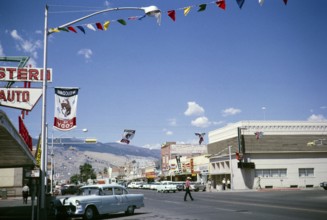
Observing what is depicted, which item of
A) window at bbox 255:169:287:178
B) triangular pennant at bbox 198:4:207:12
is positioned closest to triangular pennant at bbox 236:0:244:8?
triangular pennant at bbox 198:4:207:12

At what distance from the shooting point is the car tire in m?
17.1

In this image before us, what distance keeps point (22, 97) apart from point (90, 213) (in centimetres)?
613

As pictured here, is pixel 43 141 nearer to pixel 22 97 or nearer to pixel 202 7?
pixel 22 97

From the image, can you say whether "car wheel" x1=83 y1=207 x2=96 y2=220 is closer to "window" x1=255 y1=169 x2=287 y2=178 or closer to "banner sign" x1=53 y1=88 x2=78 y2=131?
"banner sign" x1=53 y1=88 x2=78 y2=131

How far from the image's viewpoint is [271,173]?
57.6 m

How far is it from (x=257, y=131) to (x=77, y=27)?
153 feet

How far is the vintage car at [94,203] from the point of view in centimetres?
1683

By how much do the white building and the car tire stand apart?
1592 inches

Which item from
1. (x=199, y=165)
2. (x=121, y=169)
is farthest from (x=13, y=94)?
(x=121, y=169)

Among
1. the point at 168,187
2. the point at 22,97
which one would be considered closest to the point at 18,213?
the point at 22,97

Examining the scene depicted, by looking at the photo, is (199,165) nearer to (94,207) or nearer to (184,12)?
(94,207)

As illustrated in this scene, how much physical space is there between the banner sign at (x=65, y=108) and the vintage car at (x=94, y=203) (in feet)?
12.5

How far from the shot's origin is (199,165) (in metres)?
72.1

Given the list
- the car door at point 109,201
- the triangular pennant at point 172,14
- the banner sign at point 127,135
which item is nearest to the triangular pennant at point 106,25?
the triangular pennant at point 172,14
